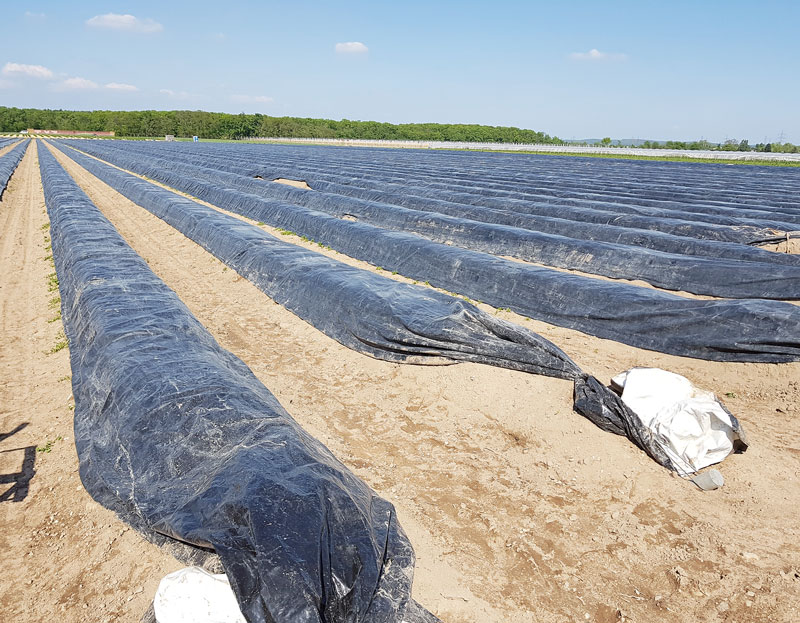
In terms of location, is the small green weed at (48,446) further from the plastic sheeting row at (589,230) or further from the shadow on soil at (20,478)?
the plastic sheeting row at (589,230)

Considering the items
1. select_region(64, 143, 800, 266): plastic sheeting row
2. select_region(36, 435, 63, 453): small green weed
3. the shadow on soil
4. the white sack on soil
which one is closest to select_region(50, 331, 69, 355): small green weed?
the shadow on soil

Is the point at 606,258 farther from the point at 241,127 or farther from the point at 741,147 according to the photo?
the point at 241,127

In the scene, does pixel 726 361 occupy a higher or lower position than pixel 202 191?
lower

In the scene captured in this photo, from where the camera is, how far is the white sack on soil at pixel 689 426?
5020 millimetres

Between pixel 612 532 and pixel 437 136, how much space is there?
385 ft

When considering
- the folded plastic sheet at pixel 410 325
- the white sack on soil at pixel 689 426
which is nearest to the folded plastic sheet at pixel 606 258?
the folded plastic sheet at pixel 410 325

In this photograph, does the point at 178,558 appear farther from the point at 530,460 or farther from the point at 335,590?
the point at 530,460

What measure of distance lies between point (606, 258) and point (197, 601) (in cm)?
1022

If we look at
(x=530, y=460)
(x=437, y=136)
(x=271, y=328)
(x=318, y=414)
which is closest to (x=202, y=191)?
(x=271, y=328)

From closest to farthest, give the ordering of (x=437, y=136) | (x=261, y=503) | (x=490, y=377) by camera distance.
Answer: (x=261, y=503)
(x=490, y=377)
(x=437, y=136)

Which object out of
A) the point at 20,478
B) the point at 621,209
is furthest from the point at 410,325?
the point at 621,209

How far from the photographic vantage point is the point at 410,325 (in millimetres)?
6934

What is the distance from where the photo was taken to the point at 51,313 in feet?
28.6

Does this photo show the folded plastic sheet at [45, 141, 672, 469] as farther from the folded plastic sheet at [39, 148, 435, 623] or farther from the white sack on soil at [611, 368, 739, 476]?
the folded plastic sheet at [39, 148, 435, 623]
